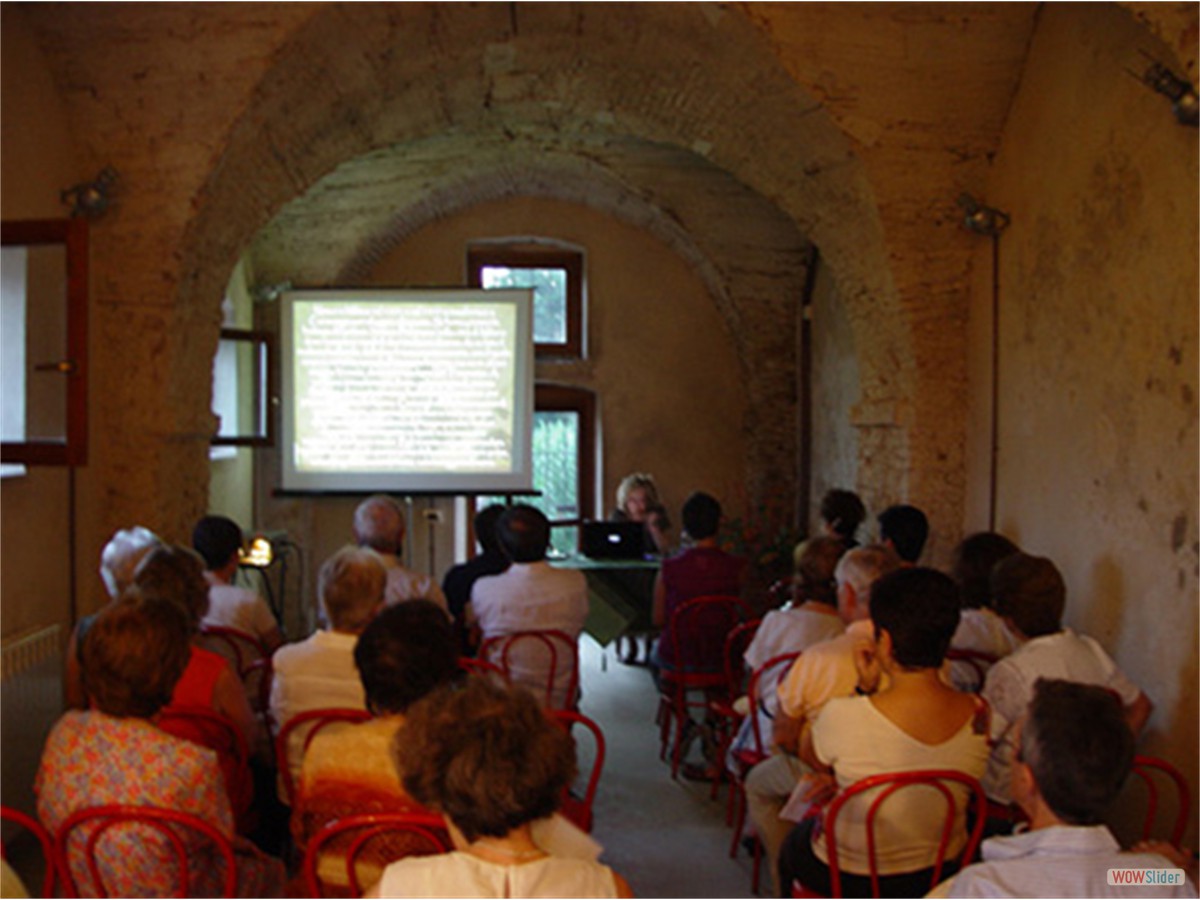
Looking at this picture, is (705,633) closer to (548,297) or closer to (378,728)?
(378,728)

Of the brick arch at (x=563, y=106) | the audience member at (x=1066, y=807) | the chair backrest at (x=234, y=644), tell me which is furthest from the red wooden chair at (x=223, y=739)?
the brick arch at (x=563, y=106)

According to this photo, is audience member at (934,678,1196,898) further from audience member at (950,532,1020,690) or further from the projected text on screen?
the projected text on screen

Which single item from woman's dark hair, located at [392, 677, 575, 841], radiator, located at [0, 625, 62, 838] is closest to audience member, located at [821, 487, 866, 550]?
radiator, located at [0, 625, 62, 838]

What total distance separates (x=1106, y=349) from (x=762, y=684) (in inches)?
67.7

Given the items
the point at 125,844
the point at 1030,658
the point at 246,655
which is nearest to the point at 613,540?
the point at 246,655

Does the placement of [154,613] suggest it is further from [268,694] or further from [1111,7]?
[1111,7]

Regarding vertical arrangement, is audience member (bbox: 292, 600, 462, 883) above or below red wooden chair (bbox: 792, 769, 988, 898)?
above

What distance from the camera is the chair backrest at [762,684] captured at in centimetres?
321

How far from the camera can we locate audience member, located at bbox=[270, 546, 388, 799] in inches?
105

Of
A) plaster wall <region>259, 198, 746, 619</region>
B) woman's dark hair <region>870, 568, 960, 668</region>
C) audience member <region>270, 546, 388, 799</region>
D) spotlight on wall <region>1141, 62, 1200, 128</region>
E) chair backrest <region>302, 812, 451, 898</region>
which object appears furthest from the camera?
plaster wall <region>259, 198, 746, 619</region>

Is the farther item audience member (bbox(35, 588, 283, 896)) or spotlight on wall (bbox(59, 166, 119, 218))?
spotlight on wall (bbox(59, 166, 119, 218))

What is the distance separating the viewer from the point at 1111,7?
3812 millimetres

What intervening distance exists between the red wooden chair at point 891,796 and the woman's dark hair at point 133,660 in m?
1.32

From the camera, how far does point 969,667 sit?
3283 millimetres
